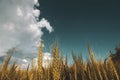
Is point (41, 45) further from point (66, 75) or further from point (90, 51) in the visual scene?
point (66, 75)

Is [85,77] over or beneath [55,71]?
over

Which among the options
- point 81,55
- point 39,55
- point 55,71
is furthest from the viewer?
point 81,55

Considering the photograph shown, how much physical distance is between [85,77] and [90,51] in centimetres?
37

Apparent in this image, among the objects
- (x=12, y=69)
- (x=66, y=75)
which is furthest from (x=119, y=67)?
(x=12, y=69)

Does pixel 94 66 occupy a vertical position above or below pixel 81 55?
below

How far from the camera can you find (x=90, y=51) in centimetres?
158

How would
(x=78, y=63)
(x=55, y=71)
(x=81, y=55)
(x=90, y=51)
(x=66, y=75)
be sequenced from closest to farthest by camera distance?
(x=55, y=71) → (x=90, y=51) → (x=66, y=75) → (x=78, y=63) → (x=81, y=55)

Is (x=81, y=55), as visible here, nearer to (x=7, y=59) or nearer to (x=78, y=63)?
(x=78, y=63)

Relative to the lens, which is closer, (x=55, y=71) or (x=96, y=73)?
(x=55, y=71)

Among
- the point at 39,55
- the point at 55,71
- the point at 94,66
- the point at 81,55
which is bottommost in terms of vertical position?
the point at 55,71

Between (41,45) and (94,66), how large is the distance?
897 millimetres

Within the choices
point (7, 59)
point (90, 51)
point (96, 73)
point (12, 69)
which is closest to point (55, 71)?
point (90, 51)

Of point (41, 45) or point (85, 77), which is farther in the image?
point (85, 77)

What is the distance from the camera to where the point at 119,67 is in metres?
2.12
